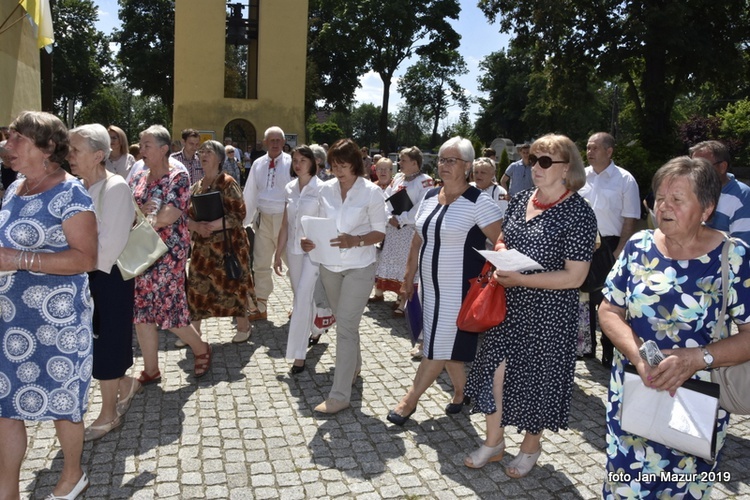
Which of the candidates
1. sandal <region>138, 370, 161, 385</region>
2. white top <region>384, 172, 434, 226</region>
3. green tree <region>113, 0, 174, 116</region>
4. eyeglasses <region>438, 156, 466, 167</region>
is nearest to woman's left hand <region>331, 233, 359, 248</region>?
eyeglasses <region>438, 156, 466, 167</region>

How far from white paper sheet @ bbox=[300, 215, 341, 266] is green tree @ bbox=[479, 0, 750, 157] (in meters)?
18.7

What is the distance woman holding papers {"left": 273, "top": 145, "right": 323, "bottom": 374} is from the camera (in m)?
5.64

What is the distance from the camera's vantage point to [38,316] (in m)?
3.30

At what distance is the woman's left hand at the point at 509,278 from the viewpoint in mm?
3625

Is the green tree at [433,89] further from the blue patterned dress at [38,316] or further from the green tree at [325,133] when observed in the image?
the blue patterned dress at [38,316]

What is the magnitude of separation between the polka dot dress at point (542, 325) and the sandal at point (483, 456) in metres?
0.31

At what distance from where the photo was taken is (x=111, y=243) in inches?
153

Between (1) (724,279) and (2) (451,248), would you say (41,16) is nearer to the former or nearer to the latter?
(2) (451,248)

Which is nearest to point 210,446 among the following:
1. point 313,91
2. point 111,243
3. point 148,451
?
point 148,451

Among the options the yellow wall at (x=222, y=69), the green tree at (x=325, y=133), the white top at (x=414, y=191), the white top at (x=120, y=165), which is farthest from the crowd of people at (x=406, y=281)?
the green tree at (x=325, y=133)

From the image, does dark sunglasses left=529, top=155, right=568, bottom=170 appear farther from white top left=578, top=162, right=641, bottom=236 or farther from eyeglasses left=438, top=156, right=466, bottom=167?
white top left=578, top=162, right=641, bottom=236

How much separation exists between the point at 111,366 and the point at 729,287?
366 centimetres

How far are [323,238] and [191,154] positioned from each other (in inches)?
186

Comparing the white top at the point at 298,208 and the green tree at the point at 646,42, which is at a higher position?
the green tree at the point at 646,42
